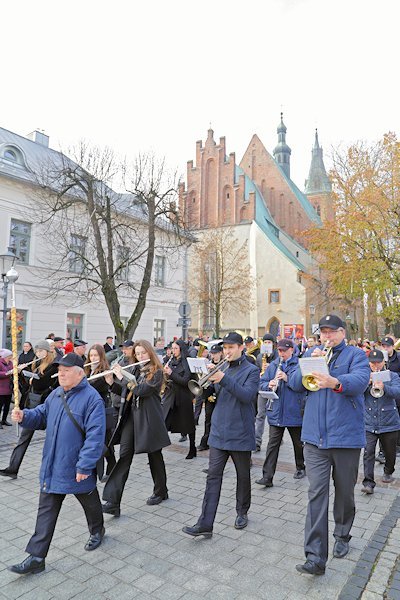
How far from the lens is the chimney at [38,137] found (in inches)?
1056

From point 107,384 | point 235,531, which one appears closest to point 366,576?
point 235,531

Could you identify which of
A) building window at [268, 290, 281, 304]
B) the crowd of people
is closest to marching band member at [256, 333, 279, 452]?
the crowd of people

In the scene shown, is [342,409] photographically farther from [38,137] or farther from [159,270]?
[38,137]

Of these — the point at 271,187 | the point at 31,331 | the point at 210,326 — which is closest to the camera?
the point at 31,331

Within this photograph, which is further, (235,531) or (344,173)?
(344,173)

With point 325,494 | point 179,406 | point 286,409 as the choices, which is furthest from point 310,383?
point 179,406

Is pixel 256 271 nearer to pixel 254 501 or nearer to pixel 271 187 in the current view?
pixel 271 187

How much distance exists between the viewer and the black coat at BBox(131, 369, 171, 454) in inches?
209

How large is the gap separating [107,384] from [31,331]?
51.8 ft

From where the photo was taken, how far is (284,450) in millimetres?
8547

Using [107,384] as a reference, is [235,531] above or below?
below

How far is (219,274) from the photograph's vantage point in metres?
38.4

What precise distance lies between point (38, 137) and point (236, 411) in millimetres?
26654

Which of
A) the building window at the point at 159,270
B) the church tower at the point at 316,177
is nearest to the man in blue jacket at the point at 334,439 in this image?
the building window at the point at 159,270
